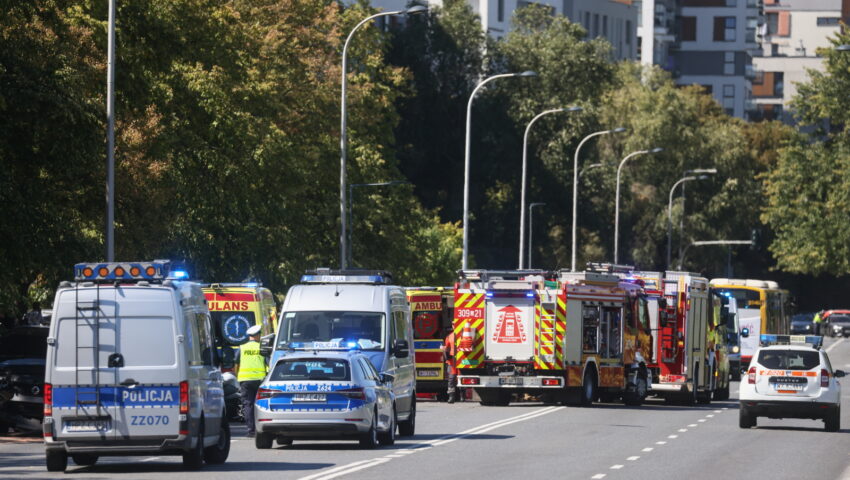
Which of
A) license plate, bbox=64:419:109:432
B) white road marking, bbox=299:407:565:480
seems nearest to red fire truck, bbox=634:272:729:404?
white road marking, bbox=299:407:565:480

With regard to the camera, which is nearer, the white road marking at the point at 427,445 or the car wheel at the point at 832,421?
the white road marking at the point at 427,445

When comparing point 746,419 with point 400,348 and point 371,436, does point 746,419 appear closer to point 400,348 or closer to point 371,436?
point 400,348

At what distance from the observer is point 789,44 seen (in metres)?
172

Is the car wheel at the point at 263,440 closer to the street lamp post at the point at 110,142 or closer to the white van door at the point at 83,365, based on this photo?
the white van door at the point at 83,365

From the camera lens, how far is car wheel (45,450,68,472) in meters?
21.0

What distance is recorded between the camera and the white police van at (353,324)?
27.7m

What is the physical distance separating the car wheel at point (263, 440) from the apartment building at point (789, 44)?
14877 cm

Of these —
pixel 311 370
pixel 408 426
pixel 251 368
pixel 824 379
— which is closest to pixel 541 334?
pixel 824 379

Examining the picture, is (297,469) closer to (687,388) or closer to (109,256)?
(109,256)

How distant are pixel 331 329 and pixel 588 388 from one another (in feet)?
37.9

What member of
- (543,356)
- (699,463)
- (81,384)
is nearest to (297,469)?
(81,384)

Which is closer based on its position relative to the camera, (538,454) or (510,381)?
(538,454)

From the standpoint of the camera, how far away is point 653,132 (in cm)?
9725

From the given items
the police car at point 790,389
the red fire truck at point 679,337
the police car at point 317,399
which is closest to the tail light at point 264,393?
the police car at point 317,399
